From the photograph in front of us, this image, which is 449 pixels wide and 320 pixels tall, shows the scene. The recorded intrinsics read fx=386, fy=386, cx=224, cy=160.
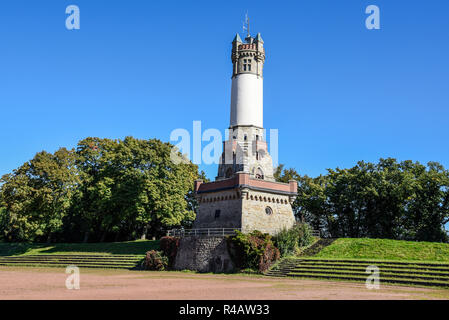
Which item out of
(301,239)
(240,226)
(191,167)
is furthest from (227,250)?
(191,167)

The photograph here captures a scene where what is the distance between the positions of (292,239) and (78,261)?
907 inches

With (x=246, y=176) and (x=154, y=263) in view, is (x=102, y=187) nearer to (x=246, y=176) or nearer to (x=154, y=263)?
(x=154, y=263)

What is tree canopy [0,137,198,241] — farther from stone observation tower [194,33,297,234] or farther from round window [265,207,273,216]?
round window [265,207,273,216]

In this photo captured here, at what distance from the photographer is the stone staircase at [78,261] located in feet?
127

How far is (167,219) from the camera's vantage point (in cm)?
4672

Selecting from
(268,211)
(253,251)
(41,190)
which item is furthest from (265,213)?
(41,190)

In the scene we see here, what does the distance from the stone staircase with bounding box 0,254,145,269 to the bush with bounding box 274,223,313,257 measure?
14.0 metres

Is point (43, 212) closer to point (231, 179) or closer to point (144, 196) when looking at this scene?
point (144, 196)

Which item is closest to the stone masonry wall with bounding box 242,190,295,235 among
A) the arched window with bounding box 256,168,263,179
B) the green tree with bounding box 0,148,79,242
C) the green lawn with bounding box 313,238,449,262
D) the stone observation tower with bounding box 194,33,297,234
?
the stone observation tower with bounding box 194,33,297,234

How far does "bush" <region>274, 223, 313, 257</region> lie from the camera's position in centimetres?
3506

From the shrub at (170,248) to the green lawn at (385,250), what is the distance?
13.3m

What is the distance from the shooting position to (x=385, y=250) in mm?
33438
